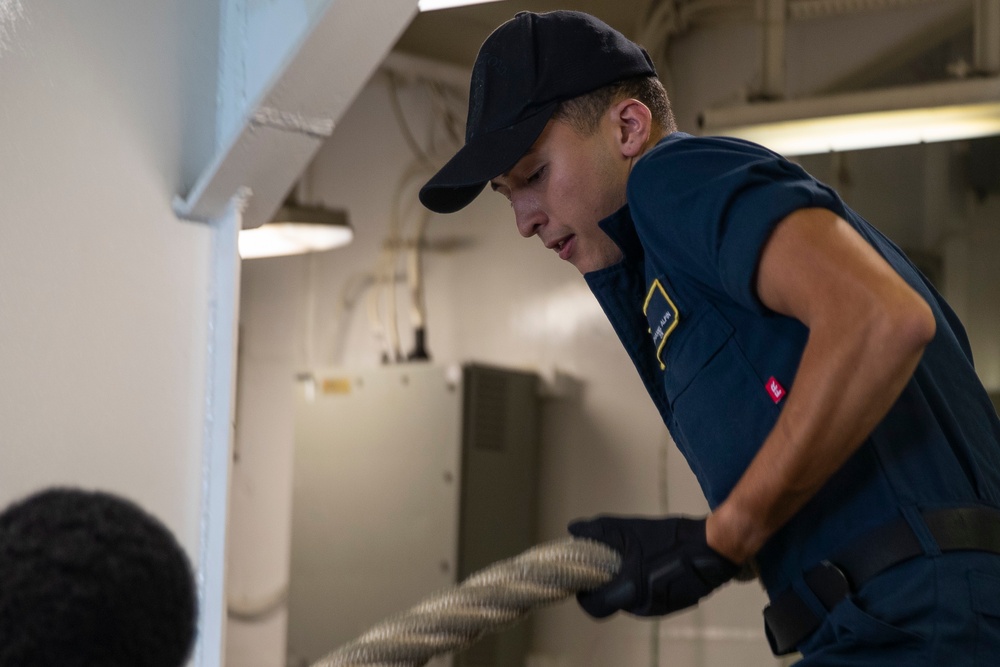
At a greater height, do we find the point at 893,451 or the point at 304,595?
the point at 893,451

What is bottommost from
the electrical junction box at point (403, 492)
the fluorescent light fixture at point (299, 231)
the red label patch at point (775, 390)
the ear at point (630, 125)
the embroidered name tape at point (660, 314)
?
the electrical junction box at point (403, 492)

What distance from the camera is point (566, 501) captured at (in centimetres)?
362

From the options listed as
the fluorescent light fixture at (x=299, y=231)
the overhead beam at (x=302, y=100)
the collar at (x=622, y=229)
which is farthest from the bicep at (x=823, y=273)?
the fluorescent light fixture at (x=299, y=231)

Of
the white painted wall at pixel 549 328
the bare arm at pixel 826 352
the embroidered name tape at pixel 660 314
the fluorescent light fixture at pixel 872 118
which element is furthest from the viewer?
the white painted wall at pixel 549 328

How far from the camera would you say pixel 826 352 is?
0.86 meters

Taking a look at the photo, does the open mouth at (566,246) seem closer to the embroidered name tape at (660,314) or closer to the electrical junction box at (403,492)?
the embroidered name tape at (660,314)

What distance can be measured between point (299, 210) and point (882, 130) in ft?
5.33

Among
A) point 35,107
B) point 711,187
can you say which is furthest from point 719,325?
point 35,107

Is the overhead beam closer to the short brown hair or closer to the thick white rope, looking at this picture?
the short brown hair

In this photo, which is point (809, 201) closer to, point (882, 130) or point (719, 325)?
point (719, 325)

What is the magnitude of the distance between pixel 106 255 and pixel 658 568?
0.95m

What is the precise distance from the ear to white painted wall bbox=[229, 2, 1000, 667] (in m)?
1.89

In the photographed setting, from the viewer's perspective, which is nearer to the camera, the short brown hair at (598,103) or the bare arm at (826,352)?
the bare arm at (826,352)

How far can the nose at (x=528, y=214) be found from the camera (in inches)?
50.3
